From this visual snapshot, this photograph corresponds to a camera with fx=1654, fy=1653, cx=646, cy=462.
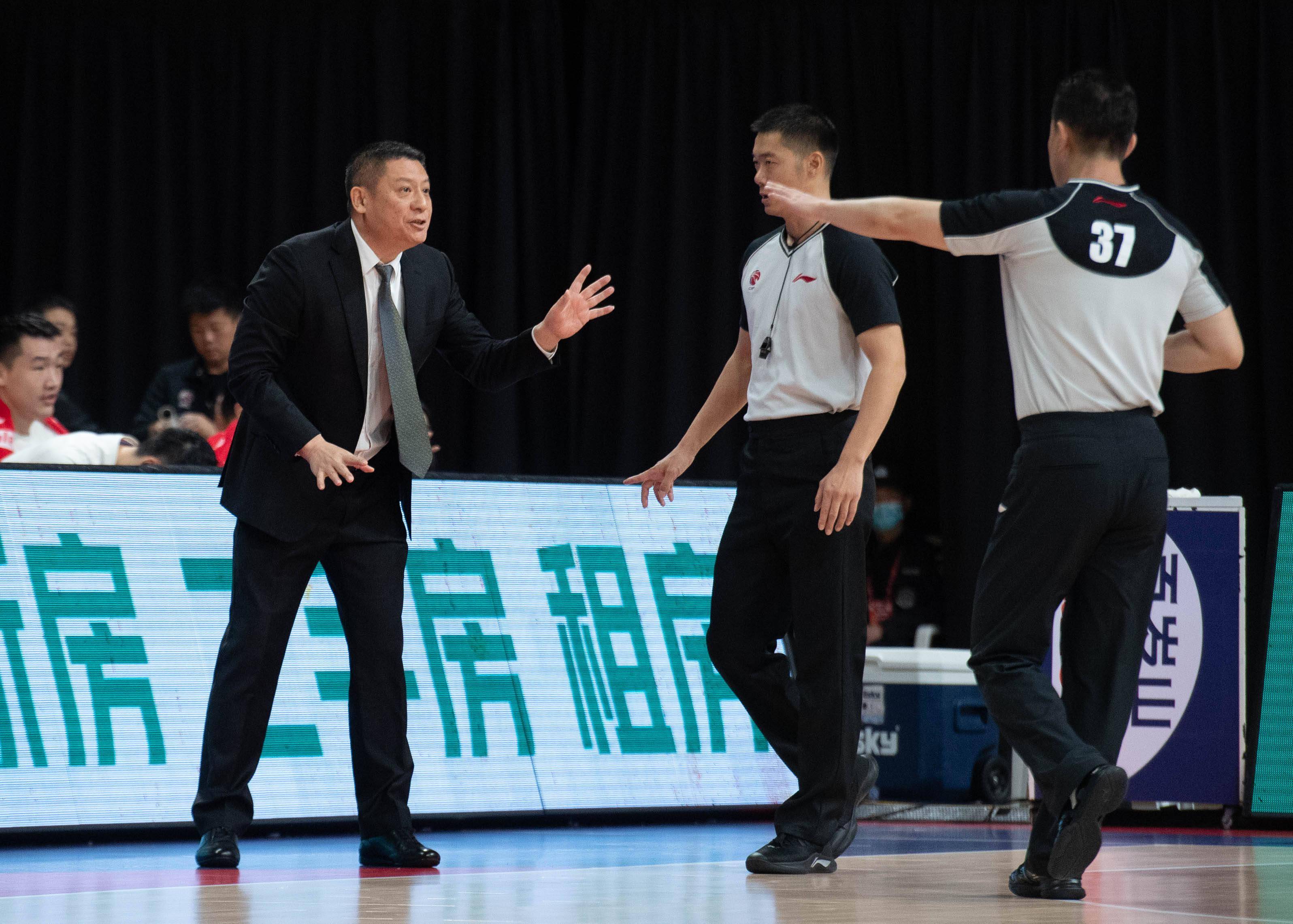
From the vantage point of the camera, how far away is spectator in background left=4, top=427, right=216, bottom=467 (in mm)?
5621

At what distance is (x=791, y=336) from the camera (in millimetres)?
4059

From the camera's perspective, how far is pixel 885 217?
3.49m

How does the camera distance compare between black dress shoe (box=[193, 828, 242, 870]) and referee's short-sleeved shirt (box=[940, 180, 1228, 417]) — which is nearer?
referee's short-sleeved shirt (box=[940, 180, 1228, 417])

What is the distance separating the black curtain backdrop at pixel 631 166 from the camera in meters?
7.44

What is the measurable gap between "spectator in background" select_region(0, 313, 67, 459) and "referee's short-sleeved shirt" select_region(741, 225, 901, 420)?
300 centimetres

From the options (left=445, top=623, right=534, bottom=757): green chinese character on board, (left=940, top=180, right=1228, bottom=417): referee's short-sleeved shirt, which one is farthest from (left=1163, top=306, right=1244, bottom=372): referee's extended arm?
(left=445, top=623, right=534, bottom=757): green chinese character on board

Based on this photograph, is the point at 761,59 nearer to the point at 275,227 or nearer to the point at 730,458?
the point at 730,458

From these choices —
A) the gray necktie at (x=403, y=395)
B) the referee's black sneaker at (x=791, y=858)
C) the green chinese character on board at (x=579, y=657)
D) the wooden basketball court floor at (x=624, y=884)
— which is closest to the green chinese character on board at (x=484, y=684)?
the green chinese character on board at (x=579, y=657)

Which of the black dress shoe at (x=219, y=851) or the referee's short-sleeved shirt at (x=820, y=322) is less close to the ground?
the referee's short-sleeved shirt at (x=820, y=322)

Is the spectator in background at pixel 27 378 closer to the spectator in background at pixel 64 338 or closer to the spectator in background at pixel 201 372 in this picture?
the spectator in background at pixel 64 338

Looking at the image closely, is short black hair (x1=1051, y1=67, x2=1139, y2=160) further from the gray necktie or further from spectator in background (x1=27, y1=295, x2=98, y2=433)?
spectator in background (x1=27, y1=295, x2=98, y2=433)

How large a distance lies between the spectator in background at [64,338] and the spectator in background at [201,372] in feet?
1.01

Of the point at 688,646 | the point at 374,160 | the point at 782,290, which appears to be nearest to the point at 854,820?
the point at 782,290

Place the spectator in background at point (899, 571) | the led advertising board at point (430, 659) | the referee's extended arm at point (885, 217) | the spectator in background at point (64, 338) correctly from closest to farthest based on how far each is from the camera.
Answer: the referee's extended arm at point (885, 217) → the led advertising board at point (430, 659) → the spectator in background at point (64, 338) → the spectator in background at point (899, 571)
